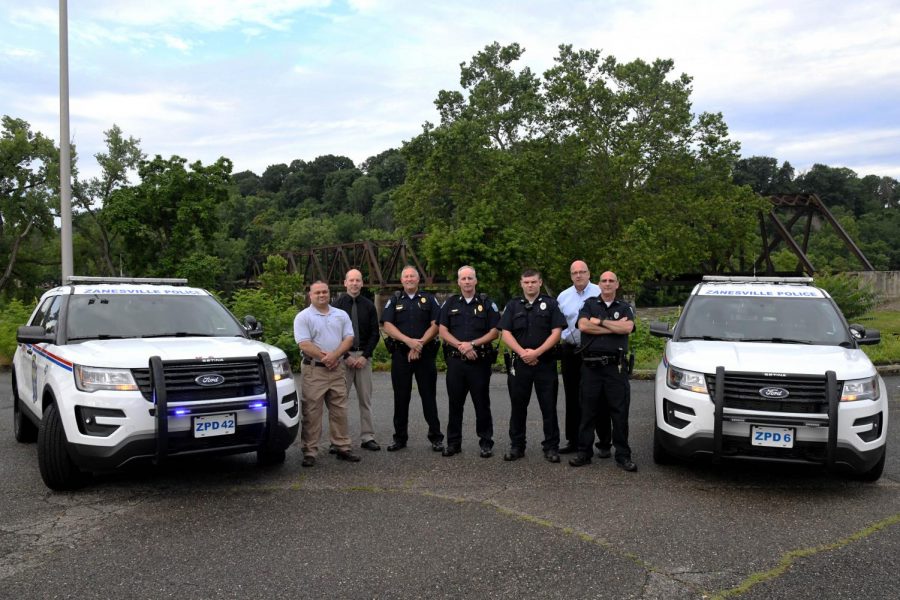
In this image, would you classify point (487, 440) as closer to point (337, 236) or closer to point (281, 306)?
point (281, 306)

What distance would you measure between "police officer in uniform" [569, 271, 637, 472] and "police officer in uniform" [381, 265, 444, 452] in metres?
1.48

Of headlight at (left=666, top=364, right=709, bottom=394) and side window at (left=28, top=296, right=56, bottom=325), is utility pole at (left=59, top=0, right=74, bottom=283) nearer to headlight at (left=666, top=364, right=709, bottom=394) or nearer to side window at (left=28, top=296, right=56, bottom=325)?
side window at (left=28, top=296, right=56, bottom=325)

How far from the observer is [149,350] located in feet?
19.0

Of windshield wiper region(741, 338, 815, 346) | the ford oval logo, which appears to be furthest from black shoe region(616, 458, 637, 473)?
the ford oval logo

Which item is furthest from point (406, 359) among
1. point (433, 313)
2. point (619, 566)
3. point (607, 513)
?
point (619, 566)

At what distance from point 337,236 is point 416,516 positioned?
309ft

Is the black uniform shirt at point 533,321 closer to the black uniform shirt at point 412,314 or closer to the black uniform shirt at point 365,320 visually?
the black uniform shirt at point 412,314

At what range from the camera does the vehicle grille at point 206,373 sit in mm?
5461

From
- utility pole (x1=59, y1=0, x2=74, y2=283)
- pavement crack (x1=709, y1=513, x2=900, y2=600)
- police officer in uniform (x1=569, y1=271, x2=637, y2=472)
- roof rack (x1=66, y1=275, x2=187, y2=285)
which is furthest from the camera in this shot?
utility pole (x1=59, y1=0, x2=74, y2=283)

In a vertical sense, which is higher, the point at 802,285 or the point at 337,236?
the point at 337,236

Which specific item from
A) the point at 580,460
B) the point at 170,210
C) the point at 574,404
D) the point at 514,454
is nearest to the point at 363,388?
the point at 514,454

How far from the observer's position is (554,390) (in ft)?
22.6

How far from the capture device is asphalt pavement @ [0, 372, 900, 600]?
4.06m

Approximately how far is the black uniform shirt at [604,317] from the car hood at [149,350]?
108 inches
